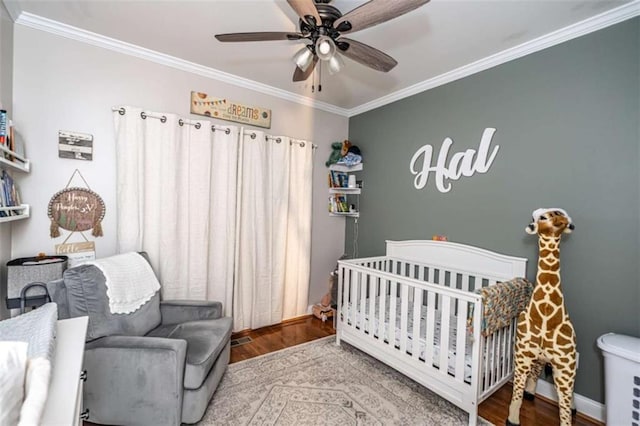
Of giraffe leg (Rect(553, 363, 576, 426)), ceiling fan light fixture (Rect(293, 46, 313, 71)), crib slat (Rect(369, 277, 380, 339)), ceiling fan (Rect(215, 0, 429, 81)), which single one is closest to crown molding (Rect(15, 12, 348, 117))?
ceiling fan (Rect(215, 0, 429, 81))

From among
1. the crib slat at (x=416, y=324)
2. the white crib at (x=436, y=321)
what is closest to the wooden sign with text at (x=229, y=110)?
the white crib at (x=436, y=321)

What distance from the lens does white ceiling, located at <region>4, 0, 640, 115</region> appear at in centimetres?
178

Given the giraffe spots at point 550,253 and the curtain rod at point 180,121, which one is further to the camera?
the curtain rod at point 180,121

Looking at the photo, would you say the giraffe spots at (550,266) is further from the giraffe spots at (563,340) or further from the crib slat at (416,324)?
the crib slat at (416,324)

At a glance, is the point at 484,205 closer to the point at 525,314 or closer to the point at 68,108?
the point at 525,314

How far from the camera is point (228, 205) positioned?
2771mm

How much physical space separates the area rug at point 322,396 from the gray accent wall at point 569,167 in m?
1.11

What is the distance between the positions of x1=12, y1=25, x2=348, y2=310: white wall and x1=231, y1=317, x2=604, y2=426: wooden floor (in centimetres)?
150

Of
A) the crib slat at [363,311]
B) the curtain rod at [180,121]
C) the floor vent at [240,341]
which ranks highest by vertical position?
the curtain rod at [180,121]

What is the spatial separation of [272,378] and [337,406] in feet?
1.84

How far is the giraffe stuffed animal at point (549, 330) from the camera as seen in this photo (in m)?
1.61

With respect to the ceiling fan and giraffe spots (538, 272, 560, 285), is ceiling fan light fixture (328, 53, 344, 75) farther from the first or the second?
giraffe spots (538, 272, 560, 285)

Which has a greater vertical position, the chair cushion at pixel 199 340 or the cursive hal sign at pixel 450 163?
the cursive hal sign at pixel 450 163

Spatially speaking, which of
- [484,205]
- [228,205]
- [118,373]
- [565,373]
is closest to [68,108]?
[228,205]
